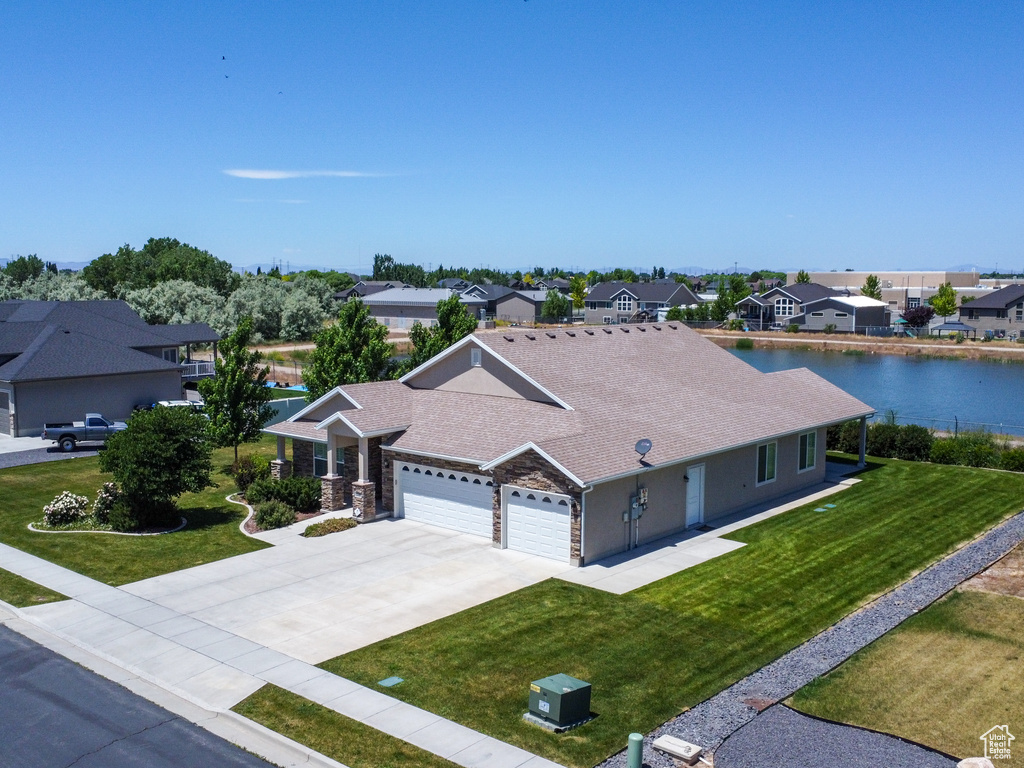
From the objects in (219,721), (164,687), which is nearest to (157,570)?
(164,687)

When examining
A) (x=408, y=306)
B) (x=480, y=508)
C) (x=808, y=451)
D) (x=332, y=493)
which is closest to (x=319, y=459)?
(x=332, y=493)

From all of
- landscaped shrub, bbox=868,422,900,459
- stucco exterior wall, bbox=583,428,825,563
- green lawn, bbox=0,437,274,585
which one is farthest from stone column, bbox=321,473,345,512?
landscaped shrub, bbox=868,422,900,459

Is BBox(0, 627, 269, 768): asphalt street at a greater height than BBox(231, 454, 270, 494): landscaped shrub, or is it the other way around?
BBox(231, 454, 270, 494): landscaped shrub

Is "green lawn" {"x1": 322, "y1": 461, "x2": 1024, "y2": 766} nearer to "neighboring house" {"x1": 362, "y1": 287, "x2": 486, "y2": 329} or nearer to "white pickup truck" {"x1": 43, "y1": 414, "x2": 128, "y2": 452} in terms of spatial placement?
"white pickup truck" {"x1": 43, "y1": 414, "x2": 128, "y2": 452}

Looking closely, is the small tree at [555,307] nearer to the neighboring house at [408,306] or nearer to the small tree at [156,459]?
the neighboring house at [408,306]

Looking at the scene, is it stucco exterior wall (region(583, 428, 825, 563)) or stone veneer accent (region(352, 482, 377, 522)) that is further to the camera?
stone veneer accent (region(352, 482, 377, 522))
